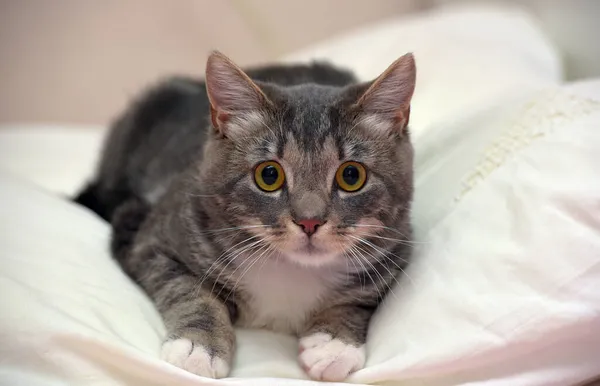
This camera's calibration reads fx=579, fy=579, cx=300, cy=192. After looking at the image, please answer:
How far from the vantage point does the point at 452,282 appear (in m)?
1.24

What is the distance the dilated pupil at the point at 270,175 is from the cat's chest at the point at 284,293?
20cm

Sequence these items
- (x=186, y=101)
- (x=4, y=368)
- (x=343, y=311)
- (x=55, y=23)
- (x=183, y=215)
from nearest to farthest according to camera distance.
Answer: (x=4, y=368) < (x=343, y=311) < (x=183, y=215) < (x=186, y=101) < (x=55, y=23)

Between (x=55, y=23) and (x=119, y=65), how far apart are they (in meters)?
0.38

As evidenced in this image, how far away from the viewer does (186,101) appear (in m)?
2.10

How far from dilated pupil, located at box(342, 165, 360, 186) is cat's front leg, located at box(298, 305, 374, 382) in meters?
0.31

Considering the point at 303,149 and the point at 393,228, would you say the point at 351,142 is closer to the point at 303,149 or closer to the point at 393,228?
the point at 303,149

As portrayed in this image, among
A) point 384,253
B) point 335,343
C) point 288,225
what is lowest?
point 335,343

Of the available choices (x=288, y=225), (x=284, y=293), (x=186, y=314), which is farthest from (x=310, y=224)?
(x=186, y=314)

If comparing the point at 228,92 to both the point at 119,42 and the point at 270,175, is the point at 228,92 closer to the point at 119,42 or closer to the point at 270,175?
the point at 270,175

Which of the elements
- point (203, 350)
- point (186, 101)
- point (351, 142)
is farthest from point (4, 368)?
point (186, 101)

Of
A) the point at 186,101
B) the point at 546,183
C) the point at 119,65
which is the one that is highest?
the point at 546,183

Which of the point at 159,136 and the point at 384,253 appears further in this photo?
the point at 159,136

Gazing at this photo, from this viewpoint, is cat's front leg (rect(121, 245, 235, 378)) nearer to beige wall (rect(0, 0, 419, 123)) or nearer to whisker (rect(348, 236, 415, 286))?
whisker (rect(348, 236, 415, 286))

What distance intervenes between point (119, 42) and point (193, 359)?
8.14ft
